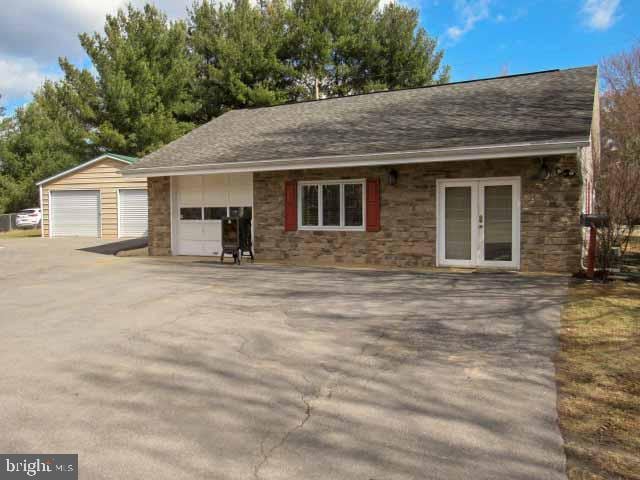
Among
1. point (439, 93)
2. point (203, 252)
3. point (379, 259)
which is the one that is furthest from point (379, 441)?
point (439, 93)

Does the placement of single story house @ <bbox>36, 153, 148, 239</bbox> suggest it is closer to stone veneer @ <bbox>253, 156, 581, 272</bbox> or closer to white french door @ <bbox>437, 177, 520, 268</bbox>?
stone veneer @ <bbox>253, 156, 581, 272</bbox>

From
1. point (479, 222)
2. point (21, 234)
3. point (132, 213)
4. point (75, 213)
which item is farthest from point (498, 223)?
point (21, 234)

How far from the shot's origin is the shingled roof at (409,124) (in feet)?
34.3

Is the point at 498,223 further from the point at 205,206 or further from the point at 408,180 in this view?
the point at 205,206

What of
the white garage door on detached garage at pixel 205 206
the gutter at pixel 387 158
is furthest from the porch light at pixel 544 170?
the white garage door on detached garage at pixel 205 206

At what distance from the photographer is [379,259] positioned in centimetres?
1184

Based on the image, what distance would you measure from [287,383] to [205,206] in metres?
10.8

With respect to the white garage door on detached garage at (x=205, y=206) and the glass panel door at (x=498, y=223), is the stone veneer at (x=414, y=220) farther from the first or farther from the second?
the white garage door on detached garage at (x=205, y=206)

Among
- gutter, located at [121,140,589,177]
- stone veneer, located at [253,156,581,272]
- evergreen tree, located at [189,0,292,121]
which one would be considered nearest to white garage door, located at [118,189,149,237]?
gutter, located at [121,140,589,177]

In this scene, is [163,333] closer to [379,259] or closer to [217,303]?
[217,303]

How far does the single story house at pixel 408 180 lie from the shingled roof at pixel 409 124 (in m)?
0.05

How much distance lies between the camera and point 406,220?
37.7 feet

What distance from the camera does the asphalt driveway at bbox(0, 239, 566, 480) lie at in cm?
302

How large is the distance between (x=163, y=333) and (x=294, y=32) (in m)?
26.1
